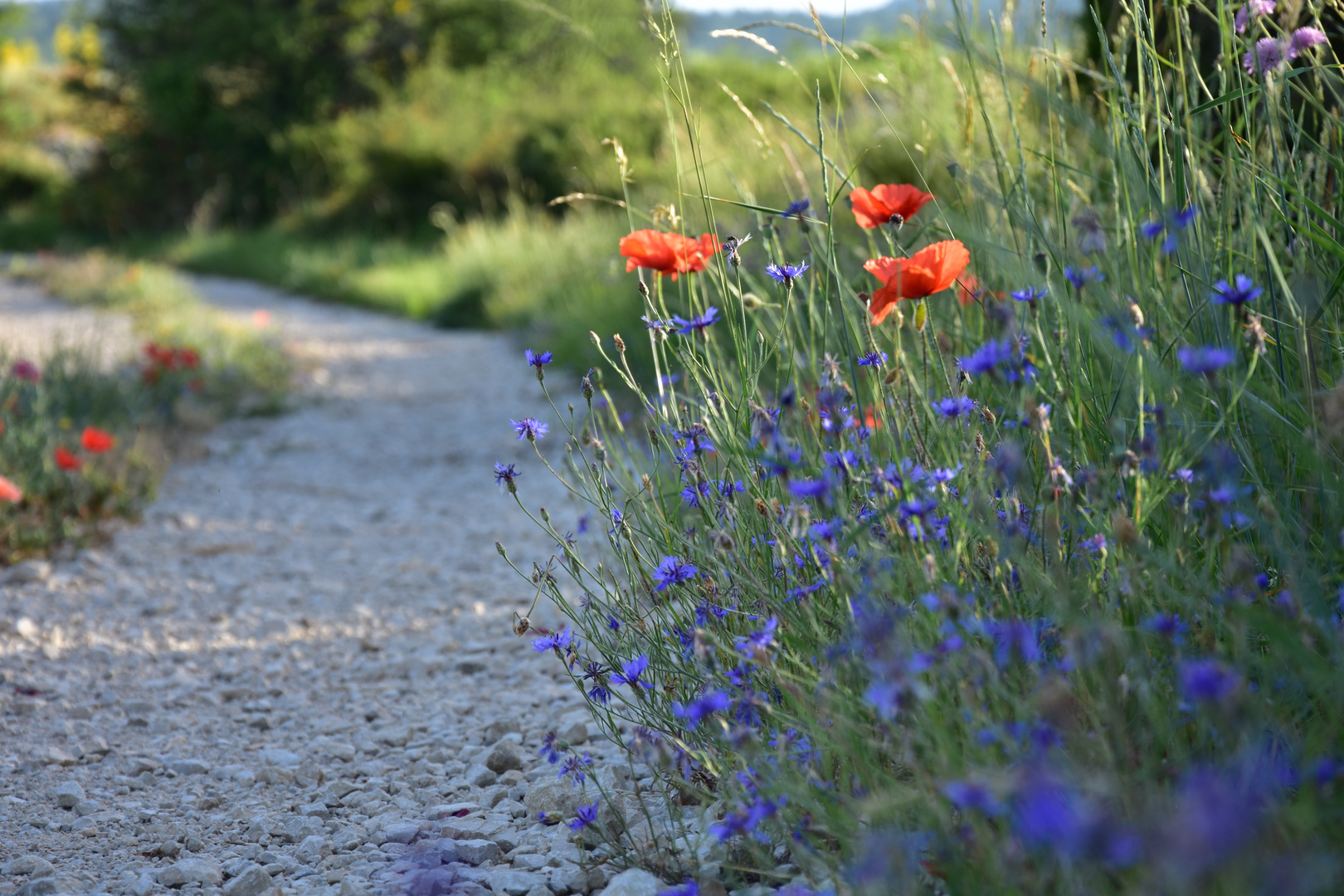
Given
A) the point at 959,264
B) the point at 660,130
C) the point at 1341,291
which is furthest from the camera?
the point at 660,130

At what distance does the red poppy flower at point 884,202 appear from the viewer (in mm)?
1614

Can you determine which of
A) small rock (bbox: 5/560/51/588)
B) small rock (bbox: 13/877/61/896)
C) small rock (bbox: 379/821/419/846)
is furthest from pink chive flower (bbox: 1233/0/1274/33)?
small rock (bbox: 5/560/51/588)

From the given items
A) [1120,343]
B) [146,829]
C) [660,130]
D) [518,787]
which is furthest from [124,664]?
[660,130]

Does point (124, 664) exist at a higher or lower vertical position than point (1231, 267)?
lower

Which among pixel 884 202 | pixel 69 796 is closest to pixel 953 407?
pixel 884 202

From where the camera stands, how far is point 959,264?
4.74 feet

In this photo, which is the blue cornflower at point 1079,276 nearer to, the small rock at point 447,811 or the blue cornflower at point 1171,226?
the blue cornflower at point 1171,226

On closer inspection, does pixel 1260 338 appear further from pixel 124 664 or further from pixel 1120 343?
pixel 124 664

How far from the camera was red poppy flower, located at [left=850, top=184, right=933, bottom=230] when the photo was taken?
1.61m

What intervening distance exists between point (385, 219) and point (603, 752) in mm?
12446

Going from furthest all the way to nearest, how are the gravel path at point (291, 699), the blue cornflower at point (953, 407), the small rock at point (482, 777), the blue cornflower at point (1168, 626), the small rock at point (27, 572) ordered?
the small rock at point (27, 572)
the small rock at point (482, 777)
the gravel path at point (291, 699)
the blue cornflower at point (953, 407)
the blue cornflower at point (1168, 626)

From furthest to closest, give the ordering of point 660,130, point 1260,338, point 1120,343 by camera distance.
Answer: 1. point 660,130
2. point 1120,343
3. point 1260,338

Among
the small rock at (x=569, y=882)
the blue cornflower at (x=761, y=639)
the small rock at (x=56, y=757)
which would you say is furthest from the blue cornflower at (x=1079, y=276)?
the small rock at (x=56, y=757)

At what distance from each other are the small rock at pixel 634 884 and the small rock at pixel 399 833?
410 millimetres
